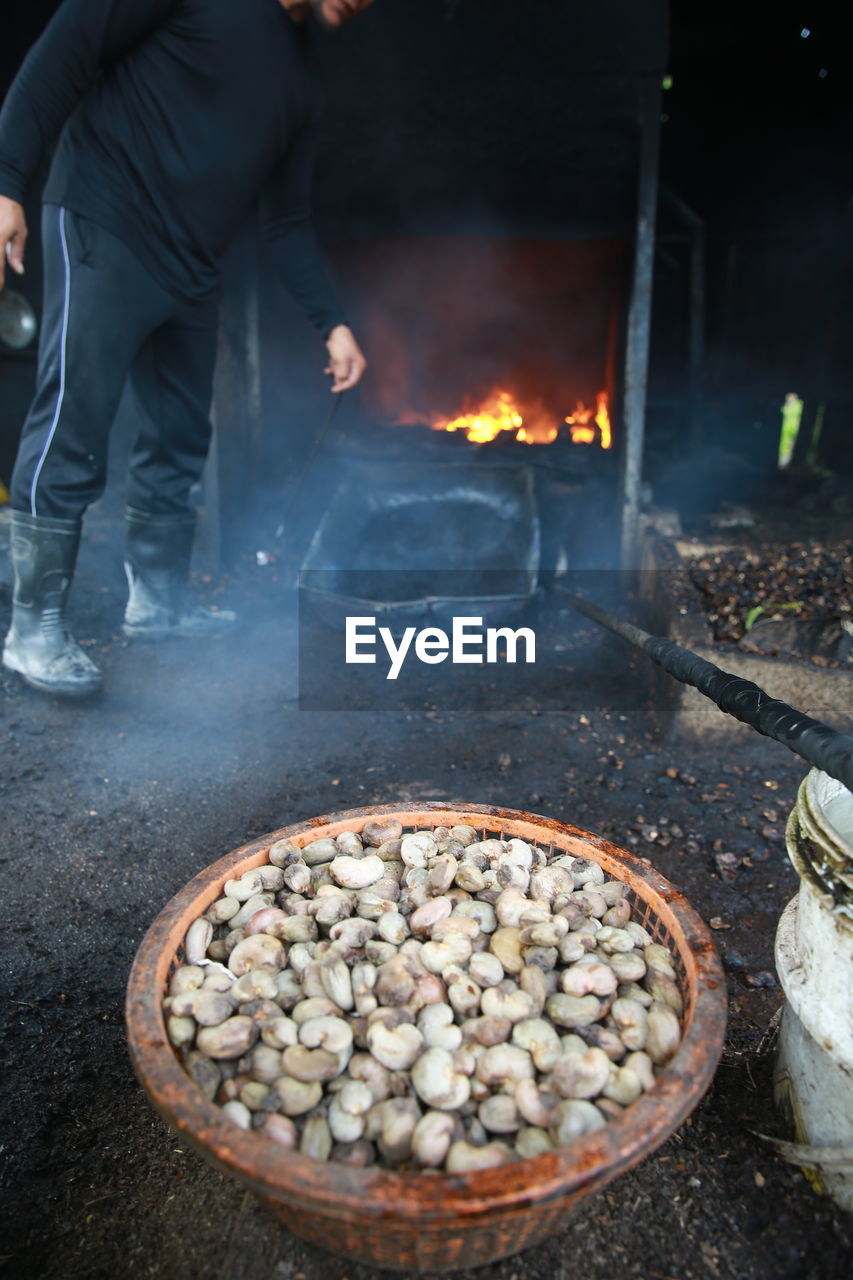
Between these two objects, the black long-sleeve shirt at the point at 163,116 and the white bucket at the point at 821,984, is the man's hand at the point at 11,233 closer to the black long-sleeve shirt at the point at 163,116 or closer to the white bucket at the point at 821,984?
the black long-sleeve shirt at the point at 163,116

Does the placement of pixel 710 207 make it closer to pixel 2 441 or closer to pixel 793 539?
pixel 793 539

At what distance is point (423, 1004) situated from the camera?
4.34ft

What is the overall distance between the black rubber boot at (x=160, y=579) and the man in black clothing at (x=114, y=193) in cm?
58

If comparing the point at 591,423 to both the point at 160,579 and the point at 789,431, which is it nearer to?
the point at 160,579

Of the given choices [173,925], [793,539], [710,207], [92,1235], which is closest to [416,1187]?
[173,925]

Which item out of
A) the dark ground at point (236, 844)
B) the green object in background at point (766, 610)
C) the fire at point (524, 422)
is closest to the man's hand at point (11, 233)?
the dark ground at point (236, 844)

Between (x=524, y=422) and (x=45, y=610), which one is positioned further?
(x=524, y=422)

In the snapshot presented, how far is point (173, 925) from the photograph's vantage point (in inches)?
57.0

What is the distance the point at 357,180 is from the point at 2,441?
2842 millimetres

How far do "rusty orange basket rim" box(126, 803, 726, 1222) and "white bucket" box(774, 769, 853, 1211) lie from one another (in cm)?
18

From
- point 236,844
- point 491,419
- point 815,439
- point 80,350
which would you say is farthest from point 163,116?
point 815,439

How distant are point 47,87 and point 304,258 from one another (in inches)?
47.7

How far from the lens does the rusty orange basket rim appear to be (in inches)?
39.4

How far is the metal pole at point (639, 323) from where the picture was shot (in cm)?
453
